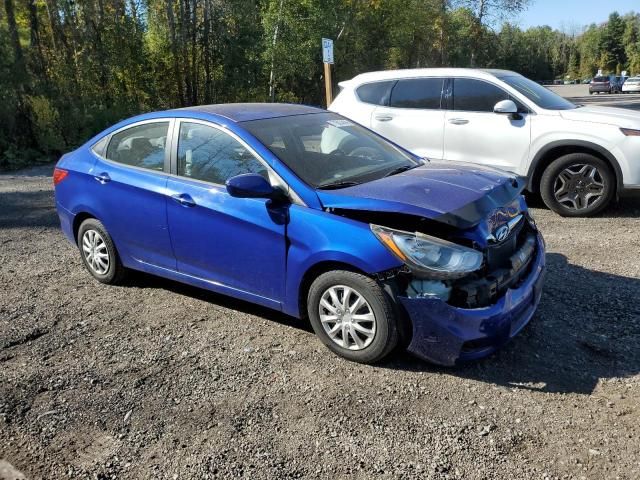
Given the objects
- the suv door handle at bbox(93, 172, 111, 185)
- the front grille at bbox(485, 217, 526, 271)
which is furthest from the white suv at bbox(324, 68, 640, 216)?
the suv door handle at bbox(93, 172, 111, 185)

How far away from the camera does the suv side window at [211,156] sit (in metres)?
4.01

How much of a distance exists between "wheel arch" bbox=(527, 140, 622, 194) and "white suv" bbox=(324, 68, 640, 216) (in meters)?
0.01

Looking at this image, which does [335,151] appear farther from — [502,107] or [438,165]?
[502,107]

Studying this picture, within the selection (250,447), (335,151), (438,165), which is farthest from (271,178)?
(250,447)

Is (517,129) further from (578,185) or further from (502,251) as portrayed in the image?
(502,251)

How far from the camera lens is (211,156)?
421 centimetres

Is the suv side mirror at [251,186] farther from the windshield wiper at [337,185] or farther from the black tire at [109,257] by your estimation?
the black tire at [109,257]

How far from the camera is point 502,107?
275 inches

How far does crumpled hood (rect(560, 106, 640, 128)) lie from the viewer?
21.5 ft

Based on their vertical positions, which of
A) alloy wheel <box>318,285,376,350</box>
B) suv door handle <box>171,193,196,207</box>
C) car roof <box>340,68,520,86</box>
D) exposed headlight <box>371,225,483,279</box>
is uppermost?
car roof <box>340,68,520,86</box>

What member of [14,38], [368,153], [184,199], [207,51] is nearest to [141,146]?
[184,199]

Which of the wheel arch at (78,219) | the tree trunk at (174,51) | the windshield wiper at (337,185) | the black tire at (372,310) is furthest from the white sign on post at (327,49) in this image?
the tree trunk at (174,51)

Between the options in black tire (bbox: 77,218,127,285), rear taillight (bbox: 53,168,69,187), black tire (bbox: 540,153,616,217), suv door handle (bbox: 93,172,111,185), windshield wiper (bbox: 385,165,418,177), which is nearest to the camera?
windshield wiper (bbox: 385,165,418,177)

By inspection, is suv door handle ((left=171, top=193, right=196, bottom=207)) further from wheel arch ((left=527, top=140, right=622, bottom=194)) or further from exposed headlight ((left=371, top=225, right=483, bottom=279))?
wheel arch ((left=527, top=140, right=622, bottom=194))
